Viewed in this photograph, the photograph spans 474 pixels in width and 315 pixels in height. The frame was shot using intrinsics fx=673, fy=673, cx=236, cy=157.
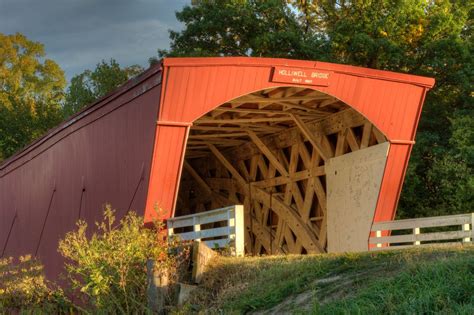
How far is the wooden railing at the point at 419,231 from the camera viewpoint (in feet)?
35.6

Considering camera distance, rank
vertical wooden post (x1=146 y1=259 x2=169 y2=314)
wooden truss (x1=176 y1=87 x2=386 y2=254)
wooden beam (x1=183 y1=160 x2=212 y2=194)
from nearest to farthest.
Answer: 1. vertical wooden post (x1=146 y1=259 x2=169 y2=314)
2. wooden truss (x1=176 y1=87 x2=386 y2=254)
3. wooden beam (x1=183 y1=160 x2=212 y2=194)

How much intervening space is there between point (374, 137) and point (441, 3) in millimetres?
9632

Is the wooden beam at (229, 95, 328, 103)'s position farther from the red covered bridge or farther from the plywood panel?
the plywood panel

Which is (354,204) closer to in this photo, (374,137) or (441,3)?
(374,137)

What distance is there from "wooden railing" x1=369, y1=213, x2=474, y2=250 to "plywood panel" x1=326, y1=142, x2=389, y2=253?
367 millimetres

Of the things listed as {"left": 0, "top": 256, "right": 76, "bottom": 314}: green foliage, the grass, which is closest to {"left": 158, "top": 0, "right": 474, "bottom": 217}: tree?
the grass

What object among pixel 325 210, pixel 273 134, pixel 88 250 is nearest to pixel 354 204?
pixel 325 210

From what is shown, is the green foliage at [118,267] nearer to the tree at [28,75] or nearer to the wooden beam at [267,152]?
the wooden beam at [267,152]

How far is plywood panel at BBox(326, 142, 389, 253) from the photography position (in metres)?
13.6

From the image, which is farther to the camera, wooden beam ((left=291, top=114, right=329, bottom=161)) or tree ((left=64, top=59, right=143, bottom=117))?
tree ((left=64, top=59, right=143, bottom=117))

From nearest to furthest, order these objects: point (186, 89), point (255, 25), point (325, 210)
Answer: point (186, 89) < point (325, 210) < point (255, 25)

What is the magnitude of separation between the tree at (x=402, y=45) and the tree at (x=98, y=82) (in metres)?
5.98

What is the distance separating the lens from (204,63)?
11398 millimetres

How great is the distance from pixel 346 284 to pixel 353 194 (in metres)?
7.22
